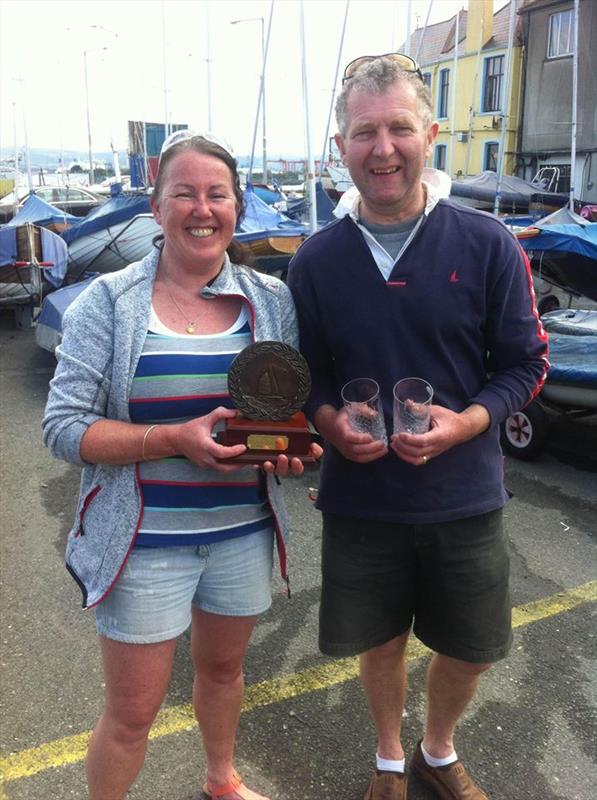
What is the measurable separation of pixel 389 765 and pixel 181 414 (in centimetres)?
142

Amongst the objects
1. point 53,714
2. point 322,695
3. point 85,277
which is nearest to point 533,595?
point 322,695

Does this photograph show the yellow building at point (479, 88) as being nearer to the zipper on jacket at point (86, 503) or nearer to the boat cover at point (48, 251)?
the boat cover at point (48, 251)

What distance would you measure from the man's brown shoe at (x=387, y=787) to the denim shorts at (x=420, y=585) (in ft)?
1.66

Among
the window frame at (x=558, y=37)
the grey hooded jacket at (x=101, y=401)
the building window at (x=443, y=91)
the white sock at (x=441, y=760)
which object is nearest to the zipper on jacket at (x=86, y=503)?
the grey hooded jacket at (x=101, y=401)

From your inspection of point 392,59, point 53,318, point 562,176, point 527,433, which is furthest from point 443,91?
point 392,59

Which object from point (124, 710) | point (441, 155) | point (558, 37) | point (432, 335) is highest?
point (558, 37)

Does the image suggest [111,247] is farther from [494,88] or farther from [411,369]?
[494,88]

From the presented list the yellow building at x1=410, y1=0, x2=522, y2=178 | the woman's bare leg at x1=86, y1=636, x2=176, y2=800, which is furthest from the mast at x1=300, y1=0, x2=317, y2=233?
the yellow building at x1=410, y1=0, x2=522, y2=178

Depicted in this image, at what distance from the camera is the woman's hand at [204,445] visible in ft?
5.49

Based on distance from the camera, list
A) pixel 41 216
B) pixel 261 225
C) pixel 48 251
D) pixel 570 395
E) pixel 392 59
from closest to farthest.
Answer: pixel 392 59 → pixel 570 395 → pixel 48 251 → pixel 261 225 → pixel 41 216

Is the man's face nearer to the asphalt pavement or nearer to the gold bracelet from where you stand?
the gold bracelet

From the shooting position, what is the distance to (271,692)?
2930 mm

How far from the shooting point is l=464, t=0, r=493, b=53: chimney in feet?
88.8

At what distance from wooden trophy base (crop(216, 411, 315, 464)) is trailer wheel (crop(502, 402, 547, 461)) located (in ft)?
13.0
